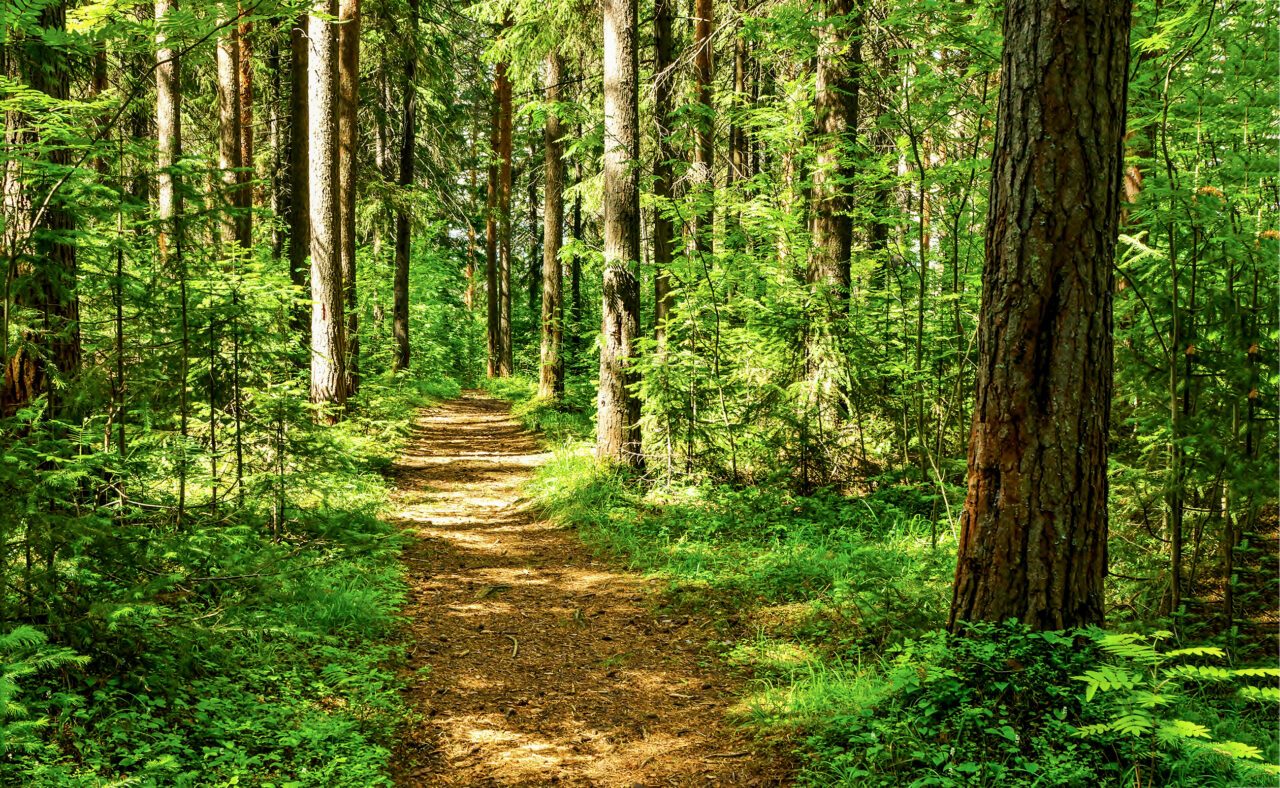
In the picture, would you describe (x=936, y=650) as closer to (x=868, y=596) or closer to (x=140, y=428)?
(x=868, y=596)

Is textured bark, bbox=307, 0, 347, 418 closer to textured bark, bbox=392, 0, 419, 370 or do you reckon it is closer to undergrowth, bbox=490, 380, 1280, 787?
textured bark, bbox=392, 0, 419, 370

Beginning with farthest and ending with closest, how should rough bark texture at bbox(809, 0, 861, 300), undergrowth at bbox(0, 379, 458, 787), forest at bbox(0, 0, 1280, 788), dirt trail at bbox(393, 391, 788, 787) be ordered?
rough bark texture at bbox(809, 0, 861, 300), dirt trail at bbox(393, 391, 788, 787), forest at bbox(0, 0, 1280, 788), undergrowth at bbox(0, 379, 458, 787)

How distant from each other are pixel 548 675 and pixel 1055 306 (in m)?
3.72

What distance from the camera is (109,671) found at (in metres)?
3.52

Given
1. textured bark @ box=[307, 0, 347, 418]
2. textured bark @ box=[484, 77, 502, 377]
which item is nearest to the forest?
textured bark @ box=[307, 0, 347, 418]

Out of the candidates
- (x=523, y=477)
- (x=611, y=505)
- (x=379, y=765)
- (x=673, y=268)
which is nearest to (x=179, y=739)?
(x=379, y=765)

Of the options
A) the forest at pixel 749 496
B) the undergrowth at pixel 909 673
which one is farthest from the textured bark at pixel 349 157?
the undergrowth at pixel 909 673

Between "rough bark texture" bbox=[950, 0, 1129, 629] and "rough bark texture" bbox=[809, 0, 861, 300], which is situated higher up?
"rough bark texture" bbox=[809, 0, 861, 300]

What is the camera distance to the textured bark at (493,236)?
20.5m

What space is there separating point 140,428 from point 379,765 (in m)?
2.95

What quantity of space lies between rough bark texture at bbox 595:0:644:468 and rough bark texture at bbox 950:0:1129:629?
212 inches

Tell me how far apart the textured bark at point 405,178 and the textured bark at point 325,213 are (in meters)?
4.54

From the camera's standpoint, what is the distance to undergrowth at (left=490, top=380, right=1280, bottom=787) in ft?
9.96

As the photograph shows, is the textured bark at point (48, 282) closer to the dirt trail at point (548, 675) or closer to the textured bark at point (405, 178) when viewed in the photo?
the dirt trail at point (548, 675)
